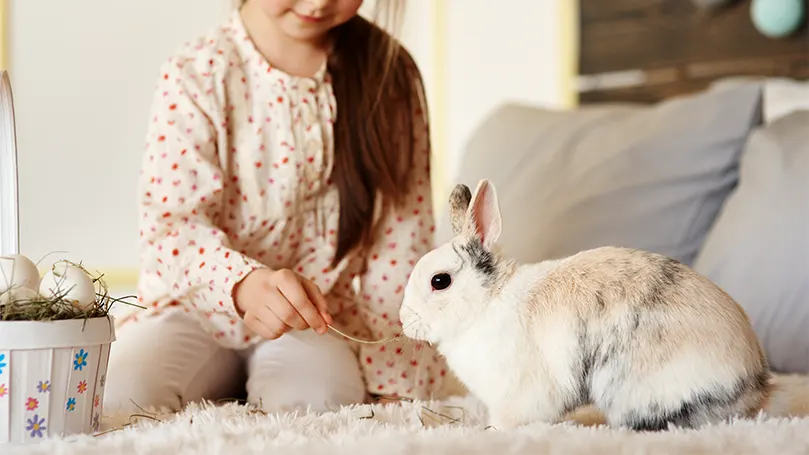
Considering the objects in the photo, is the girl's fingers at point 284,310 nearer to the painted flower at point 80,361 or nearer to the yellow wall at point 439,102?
the painted flower at point 80,361

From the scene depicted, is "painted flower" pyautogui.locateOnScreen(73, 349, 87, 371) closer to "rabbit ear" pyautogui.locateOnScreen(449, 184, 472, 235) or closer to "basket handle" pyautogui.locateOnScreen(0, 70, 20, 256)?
"basket handle" pyautogui.locateOnScreen(0, 70, 20, 256)

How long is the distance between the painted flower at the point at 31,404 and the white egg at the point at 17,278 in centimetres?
9

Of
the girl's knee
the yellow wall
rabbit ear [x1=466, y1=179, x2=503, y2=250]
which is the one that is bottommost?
the girl's knee

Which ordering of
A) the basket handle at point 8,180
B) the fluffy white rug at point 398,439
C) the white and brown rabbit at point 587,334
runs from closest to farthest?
the fluffy white rug at point 398,439 → the white and brown rabbit at point 587,334 → the basket handle at point 8,180

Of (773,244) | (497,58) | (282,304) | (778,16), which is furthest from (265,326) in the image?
(497,58)

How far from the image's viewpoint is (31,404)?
760 mm

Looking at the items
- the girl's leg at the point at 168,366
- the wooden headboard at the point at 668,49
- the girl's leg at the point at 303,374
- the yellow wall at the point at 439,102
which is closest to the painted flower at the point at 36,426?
the girl's leg at the point at 168,366

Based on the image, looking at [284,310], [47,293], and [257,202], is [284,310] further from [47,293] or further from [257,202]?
[257,202]

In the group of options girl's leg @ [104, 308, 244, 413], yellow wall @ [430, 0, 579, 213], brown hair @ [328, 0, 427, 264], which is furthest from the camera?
yellow wall @ [430, 0, 579, 213]

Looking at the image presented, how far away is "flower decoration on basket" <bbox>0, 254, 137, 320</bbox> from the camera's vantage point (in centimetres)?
77

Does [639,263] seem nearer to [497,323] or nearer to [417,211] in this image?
[497,323]

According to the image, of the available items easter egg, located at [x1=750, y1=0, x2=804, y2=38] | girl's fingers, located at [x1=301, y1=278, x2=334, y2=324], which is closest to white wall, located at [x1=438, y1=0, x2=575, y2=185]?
easter egg, located at [x1=750, y1=0, x2=804, y2=38]

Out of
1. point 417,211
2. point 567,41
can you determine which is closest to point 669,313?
point 417,211

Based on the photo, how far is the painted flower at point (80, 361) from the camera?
0.77m
